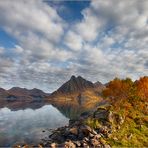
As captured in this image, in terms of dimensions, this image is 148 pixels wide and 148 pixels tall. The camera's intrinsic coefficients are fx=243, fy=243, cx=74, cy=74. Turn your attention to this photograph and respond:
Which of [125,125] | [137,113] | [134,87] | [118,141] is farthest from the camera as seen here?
[134,87]

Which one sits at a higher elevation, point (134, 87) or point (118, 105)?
point (134, 87)

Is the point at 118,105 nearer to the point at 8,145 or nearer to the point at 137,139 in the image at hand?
the point at 137,139

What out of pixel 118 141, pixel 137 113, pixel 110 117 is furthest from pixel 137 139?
pixel 137 113

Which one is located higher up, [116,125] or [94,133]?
[116,125]

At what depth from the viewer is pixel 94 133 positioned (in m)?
75.9

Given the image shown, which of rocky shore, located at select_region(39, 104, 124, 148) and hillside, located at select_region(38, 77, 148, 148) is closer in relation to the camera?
rocky shore, located at select_region(39, 104, 124, 148)

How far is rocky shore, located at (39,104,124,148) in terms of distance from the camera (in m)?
70.7

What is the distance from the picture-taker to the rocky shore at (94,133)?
70.7 meters

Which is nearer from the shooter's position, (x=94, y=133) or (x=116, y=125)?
(x=94, y=133)

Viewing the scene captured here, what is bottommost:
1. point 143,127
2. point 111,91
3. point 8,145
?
point 8,145

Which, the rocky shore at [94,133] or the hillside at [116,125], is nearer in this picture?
the rocky shore at [94,133]

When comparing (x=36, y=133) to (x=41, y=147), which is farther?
(x=36, y=133)

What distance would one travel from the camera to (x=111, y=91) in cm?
10844

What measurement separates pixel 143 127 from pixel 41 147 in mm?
35103
